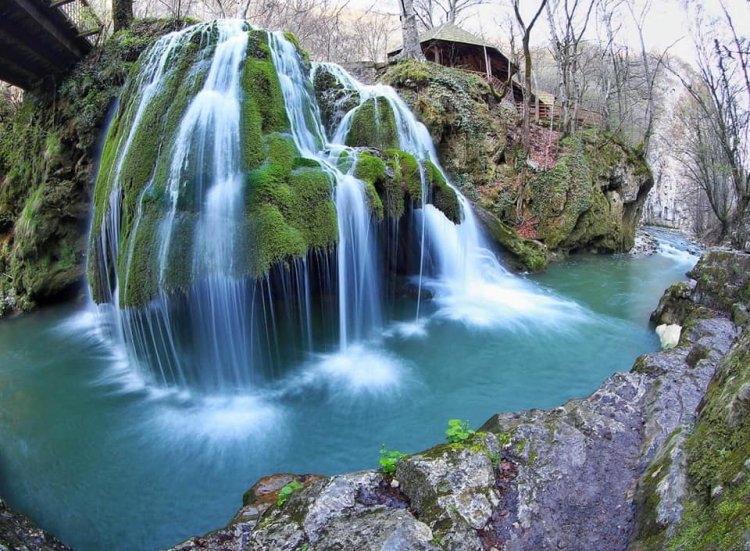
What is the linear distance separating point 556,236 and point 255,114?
10716 millimetres

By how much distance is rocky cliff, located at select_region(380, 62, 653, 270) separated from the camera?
1343 cm

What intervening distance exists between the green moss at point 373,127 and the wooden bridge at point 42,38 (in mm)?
6255

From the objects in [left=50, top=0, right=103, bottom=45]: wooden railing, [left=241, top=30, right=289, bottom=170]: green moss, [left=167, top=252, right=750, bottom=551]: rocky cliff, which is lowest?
[left=167, top=252, right=750, bottom=551]: rocky cliff

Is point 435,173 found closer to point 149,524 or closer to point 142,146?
point 142,146

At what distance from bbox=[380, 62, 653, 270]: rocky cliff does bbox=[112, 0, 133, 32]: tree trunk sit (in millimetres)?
7446

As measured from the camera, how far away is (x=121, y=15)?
11836 millimetres

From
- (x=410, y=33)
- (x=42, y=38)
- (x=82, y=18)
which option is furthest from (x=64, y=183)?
(x=410, y=33)

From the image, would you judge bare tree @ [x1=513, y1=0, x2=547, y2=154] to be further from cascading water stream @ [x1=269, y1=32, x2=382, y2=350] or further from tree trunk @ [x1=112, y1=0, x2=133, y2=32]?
tree trunk @ [x1=112, y1=0, x2=133, y2=32]

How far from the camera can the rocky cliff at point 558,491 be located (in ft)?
7.38

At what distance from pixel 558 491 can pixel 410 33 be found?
15871 millimetres

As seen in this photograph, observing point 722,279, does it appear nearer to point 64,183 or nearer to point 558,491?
point 558,491

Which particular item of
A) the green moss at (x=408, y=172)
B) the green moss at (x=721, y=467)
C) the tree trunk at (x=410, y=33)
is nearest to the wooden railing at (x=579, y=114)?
the tree trunk at (x=410, y=33)

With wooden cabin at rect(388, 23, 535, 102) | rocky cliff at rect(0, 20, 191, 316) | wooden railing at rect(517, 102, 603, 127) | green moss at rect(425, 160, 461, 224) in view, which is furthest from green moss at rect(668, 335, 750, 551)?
wooden cabin at rect(388, 23, 535, 102)

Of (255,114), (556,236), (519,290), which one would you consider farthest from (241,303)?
(556,236)
